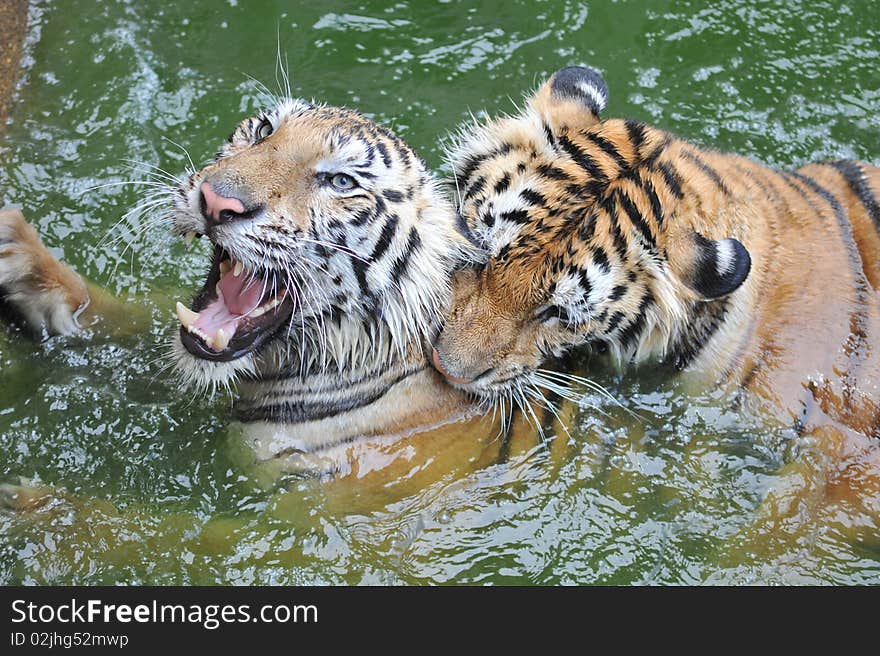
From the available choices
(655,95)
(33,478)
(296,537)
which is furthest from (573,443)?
(655,95)

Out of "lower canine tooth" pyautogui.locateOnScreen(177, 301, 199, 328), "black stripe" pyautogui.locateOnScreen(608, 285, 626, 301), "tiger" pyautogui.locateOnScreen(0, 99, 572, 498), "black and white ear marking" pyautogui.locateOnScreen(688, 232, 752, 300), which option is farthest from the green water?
"lower canine tooth" pyautogui.locateOnScreen(177, 301, 199, 328)

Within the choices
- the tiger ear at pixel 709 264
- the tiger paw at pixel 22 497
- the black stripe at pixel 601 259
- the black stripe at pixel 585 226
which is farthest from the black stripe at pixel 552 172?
the tiger paw at pixel 22 497

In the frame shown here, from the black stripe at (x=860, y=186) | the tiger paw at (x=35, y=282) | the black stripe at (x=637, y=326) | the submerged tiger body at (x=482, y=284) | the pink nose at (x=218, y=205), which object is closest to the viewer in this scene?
the pink nose at (x=218, y=205)

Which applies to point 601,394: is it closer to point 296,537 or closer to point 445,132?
point 296,537

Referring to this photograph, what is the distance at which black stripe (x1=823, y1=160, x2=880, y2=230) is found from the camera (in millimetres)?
3253

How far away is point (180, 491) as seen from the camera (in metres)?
2.99

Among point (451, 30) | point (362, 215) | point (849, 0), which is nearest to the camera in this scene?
point (362, 215)

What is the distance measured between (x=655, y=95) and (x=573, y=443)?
1978 millimetres

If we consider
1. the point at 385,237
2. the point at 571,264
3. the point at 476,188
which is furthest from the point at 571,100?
the point at 385,237

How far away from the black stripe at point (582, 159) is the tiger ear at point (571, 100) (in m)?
0.06

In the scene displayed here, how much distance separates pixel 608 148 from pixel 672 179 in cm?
21

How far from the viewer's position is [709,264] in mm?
2637

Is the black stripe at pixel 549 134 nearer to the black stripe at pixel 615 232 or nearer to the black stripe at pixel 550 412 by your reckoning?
the black stripe at pixel 615 232

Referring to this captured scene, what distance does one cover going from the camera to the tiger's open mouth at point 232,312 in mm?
2541
